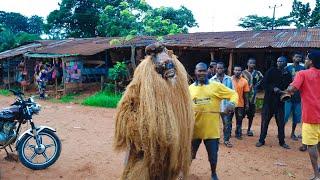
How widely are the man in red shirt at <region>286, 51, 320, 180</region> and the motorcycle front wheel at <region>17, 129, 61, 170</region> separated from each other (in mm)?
3372

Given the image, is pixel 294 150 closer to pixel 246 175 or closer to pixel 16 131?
pixel 246 175

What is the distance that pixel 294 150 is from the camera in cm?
668

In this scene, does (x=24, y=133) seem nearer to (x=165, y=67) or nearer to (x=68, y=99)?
(x=165, y=67)

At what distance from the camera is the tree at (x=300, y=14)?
93.3 feet

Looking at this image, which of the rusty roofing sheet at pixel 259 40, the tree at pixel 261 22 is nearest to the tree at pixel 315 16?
the tree at pixel 261 22

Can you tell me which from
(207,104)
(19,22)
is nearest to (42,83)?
(207,104)

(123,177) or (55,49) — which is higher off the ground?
(55,49)

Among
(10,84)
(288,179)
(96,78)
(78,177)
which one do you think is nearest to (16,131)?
(78,177)

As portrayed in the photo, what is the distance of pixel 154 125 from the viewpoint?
9.38ft

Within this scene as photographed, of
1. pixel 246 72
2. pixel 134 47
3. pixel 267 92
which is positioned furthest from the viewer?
pixel 134 47

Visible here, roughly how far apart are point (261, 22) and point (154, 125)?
3275 cm

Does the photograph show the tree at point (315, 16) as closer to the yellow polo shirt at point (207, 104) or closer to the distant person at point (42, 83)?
the distant person at point (42, 83)

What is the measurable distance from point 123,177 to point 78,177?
6.93 feet

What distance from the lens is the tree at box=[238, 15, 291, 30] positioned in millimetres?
31133
